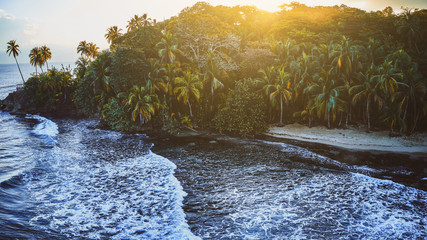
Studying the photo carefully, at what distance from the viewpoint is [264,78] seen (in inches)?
1078

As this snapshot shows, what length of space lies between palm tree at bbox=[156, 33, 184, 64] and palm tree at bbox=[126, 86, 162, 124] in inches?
200

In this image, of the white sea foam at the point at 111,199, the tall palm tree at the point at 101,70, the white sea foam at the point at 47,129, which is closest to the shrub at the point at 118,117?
the tall palm tree at the point at 101,70

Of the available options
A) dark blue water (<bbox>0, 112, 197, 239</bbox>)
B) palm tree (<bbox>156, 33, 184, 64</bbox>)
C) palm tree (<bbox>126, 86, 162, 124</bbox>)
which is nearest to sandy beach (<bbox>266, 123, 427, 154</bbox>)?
palm tree (<bbox>126, 86, 162, 124</bbox>)

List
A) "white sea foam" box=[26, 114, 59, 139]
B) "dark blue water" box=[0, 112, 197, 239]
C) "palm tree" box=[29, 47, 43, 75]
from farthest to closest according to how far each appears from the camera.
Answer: "palm tree" box=[29, 47, 43, 75] → "white sea foam" box=[26, 114, 59, 139] → "dark blue water" box=[0, 112, 197, 239]

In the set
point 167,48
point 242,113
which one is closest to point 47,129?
point 167,48

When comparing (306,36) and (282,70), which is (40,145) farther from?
(306,36)

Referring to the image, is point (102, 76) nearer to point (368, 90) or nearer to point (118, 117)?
point (118, 117)

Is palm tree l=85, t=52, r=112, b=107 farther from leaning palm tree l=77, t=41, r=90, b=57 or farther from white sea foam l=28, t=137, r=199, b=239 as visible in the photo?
leaning palm tree l=77, t=41, r=90, b=57

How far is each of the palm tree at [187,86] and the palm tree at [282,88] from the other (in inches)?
329

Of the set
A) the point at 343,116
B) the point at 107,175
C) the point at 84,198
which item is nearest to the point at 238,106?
the point at 343,116

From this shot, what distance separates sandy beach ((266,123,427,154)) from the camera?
20.2 metres

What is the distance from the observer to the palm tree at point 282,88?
25766mm

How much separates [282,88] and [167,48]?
47.2 ft

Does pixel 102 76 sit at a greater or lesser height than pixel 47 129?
greater
